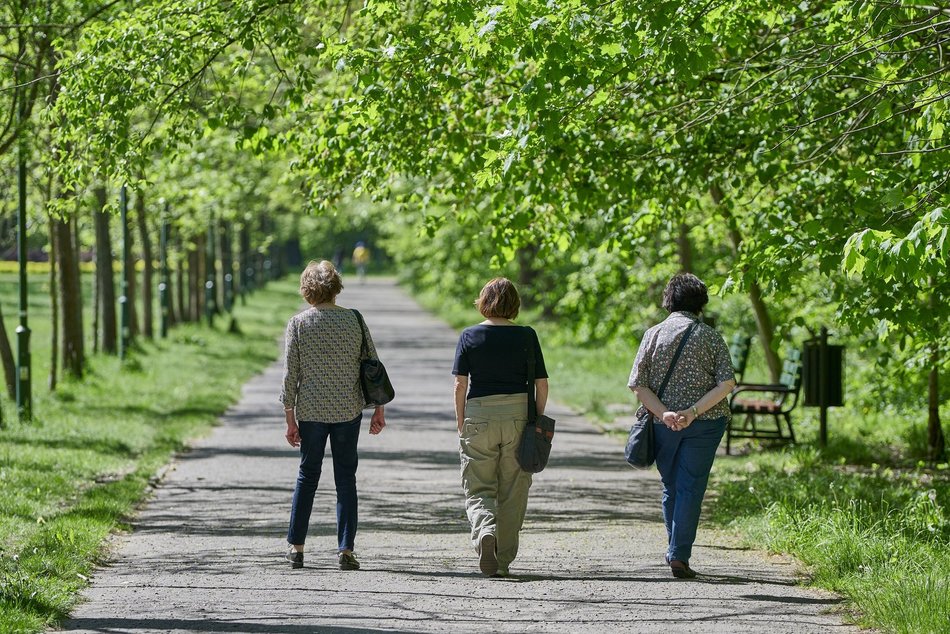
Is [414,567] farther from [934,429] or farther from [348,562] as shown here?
[934,429]

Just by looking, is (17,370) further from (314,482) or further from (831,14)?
(831,14)

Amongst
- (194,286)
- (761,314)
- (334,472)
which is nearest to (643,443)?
(334,472)

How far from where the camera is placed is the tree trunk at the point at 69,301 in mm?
17797

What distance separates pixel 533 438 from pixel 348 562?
1.28 m

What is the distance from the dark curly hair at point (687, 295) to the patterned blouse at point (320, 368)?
67.6 inches

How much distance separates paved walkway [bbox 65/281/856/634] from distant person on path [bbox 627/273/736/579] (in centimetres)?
35

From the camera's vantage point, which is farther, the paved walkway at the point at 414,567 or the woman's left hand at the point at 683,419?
the woman's left hand at the point at 683,419

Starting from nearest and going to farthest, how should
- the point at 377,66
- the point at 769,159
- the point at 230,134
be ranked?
the point at 377,66 < the point at 769,159 < the point at 230,134

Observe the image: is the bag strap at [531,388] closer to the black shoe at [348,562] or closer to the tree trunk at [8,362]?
the black shoe at [348,562]

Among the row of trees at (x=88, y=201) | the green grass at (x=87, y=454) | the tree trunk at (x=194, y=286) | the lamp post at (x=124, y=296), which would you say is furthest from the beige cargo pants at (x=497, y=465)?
the tree trunk at (x=194, y=286)

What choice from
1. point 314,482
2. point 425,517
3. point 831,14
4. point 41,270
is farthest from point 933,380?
point 41,270

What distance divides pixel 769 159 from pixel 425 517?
12.1 ft

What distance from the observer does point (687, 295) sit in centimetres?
770

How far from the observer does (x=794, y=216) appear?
10664 mm
